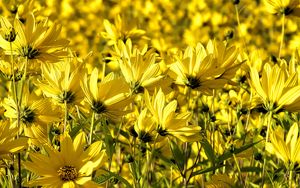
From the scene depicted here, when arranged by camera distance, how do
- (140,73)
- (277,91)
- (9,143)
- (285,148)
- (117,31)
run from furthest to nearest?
(117,31)
(140,73)
(277,91)
(285,148)
(9,143)

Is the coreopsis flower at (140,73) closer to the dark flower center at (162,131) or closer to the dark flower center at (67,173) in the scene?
the dark flower center at (162,131)

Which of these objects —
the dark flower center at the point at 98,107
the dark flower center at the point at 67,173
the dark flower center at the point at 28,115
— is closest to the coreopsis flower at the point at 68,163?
the dark flower center at the point at 67,173

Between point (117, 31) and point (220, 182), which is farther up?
point (117, 31)

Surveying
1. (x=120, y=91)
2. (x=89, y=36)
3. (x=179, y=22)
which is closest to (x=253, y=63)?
(x=120, y=91)

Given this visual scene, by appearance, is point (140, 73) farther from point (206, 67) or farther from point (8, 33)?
point (8, 33)

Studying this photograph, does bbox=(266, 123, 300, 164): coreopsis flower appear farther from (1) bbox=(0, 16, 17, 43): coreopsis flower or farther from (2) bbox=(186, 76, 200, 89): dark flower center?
(1) bbox=(0, 16, 17, 43): coreopsis flower

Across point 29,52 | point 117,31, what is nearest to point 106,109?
point 29,52

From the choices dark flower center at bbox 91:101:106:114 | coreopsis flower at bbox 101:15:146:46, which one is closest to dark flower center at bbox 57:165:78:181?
dark flower center at bbox 91:101:106:114
